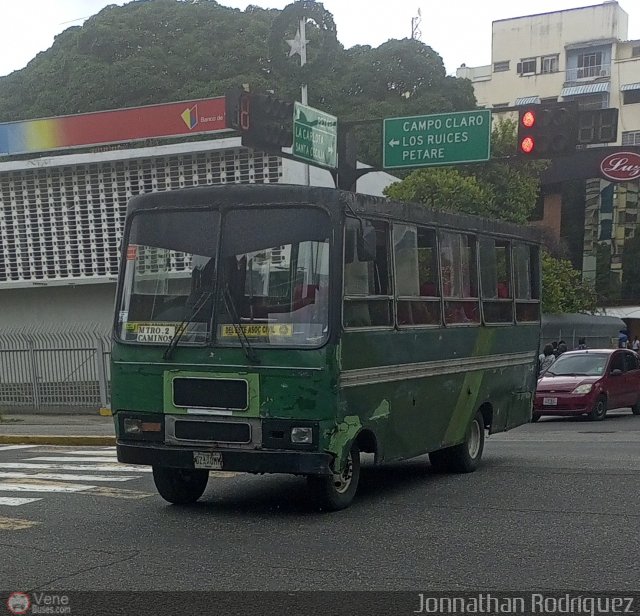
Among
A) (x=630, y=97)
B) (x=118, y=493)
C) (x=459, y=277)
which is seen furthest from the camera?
(x=630, y=97)

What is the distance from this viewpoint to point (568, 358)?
21938mm

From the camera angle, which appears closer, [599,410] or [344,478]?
[344,478]

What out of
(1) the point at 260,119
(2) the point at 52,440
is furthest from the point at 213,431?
(1) the point at 260,119

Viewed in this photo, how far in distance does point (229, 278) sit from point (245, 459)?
1.57m

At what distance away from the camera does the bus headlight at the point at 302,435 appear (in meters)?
8.03

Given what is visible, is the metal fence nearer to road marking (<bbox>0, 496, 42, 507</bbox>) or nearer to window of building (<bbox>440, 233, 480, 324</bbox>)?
road marking (<bbox>0, 496, 42, 507</bbox>)

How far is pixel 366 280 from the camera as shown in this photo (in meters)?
8.61

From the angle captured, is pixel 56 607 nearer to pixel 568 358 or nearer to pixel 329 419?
pixel 329 419

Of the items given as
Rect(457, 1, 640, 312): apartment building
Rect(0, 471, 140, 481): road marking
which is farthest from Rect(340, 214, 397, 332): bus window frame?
Rect(457, 1, 640, 312): apartment building

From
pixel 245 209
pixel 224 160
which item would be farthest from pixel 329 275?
pixel 224 160

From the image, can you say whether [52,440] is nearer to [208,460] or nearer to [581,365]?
[208,460]

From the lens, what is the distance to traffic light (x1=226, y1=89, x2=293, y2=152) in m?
17.0

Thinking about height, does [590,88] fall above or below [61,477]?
above

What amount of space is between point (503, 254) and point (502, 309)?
26.2 inches
